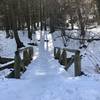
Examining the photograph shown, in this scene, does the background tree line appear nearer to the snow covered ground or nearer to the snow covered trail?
the snow covered trail

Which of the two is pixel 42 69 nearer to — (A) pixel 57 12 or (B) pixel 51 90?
(B) pixel 51 90

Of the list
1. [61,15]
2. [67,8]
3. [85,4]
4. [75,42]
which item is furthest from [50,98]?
[61,15]

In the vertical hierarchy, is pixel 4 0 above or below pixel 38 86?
above

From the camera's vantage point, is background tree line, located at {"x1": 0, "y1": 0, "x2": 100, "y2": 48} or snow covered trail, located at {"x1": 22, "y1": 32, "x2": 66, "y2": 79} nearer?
snow covered trail, located at {"x1": 22, "y1": 32, "x2": 66, "y2": 79}

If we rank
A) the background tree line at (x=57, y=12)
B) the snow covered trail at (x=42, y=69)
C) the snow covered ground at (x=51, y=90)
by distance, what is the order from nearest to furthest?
1. the snow covered ground at (x=51, y=90)
2. the snow covered trail at (x=42, y=69)
3. the background tree line at (x=57, y=12)

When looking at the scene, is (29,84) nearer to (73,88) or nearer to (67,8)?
(73,88)

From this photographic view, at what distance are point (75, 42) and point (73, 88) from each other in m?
24.0

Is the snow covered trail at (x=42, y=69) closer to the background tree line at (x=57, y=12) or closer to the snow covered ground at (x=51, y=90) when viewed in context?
the snow covered ground at (x=51, y=90)

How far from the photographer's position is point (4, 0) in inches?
1234

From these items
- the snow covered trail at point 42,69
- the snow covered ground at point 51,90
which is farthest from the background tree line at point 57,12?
the snow covered ground at point 51,90

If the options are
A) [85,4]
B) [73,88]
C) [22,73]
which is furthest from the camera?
[85,4]

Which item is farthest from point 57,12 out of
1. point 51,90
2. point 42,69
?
point 51,90

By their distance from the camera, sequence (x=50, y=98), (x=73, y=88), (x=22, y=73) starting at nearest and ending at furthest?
(x=50, y=98)
(x=73, y=88)
(x=22, y=73)

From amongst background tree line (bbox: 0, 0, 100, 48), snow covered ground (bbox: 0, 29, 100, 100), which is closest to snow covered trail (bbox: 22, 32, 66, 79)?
snow covered ground (bbox: 0, 29, 100, 100)
